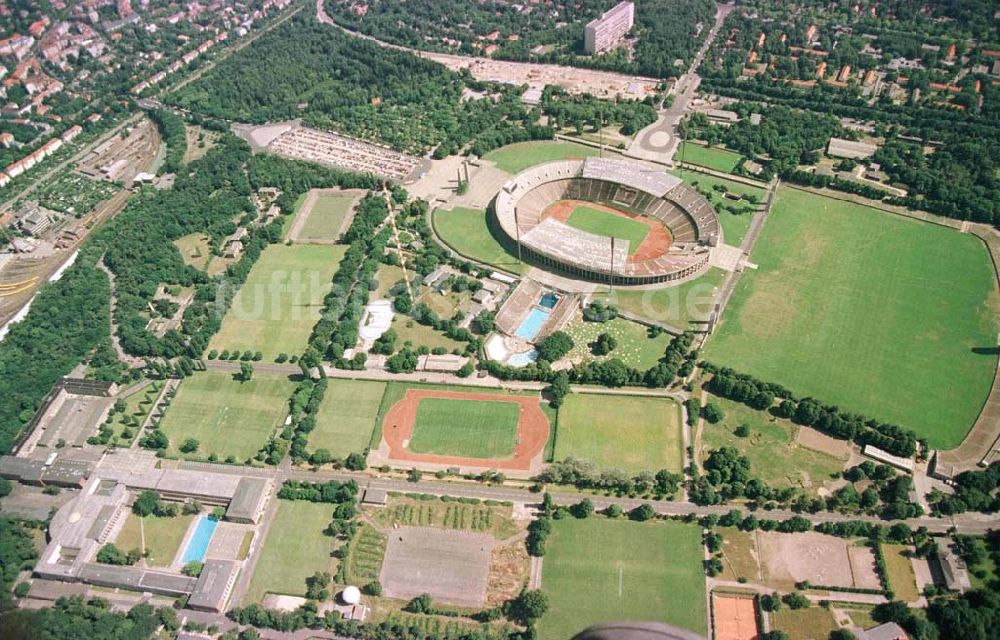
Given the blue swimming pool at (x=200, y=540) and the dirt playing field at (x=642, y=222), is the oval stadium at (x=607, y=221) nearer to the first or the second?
the dirt playing field at (x=642, y=222)

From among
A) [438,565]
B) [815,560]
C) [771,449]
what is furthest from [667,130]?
[438,565]

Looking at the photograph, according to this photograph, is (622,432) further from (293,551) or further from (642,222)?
(642,222)

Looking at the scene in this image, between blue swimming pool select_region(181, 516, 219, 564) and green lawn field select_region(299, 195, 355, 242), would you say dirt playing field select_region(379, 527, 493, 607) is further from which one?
green lawn field select_region(299, 195, 355, 242)

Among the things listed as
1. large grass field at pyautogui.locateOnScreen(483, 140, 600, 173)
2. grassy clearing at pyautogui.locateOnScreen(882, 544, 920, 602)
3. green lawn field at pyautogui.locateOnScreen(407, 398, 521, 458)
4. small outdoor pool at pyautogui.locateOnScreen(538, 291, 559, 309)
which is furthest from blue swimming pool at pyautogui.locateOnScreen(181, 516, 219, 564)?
large grass field at pyautogui.locateOnScreen(483, 140, 600, 173)

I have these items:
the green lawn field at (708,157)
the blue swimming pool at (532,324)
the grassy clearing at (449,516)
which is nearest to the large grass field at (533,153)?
the green lawn field at (708,157)

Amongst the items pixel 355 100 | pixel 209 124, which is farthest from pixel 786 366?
pixel 209 124
